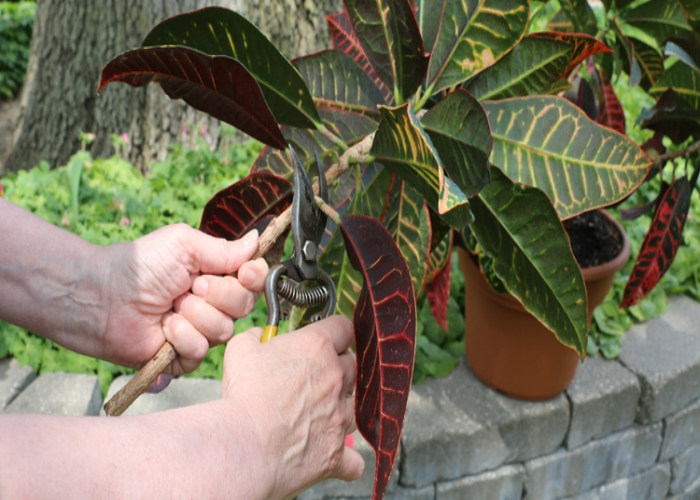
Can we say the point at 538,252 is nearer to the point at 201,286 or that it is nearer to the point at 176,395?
the point at 201,286

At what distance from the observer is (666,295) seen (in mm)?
2236

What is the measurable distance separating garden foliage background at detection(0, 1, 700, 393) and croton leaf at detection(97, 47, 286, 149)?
0.96 meters

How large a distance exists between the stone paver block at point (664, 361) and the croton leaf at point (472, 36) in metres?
1.41

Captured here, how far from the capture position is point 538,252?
86 centimetres

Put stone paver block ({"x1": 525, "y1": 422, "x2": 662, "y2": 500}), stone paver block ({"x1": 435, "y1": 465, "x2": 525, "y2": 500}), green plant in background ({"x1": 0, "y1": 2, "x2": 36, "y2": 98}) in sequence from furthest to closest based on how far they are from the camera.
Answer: green plant in background ({"x1": 0, "y1": 2, "x2": 36, "y2": 98})
stone paver block ({"x1": 525, "y1": 422, "x2": 662, "y2": 500})
stone paver block ({"x1": 435, "y1": 465, "x2": 525, "y2": 500})

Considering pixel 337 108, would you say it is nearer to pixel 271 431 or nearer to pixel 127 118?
pixel 271 431

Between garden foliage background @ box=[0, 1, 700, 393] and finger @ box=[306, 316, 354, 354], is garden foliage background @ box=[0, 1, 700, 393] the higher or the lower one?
the lower one

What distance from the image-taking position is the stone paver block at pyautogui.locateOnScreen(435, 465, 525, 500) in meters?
1.72

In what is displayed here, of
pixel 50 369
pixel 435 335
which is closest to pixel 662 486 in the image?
pixel 435 335

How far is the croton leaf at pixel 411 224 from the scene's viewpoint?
3.27 feet

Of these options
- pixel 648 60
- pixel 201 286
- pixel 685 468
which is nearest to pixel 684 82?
pixel 648 60

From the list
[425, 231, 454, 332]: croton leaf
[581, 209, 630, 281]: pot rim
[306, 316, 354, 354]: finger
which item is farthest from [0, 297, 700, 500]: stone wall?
[306, 316, 354, 354]: finger

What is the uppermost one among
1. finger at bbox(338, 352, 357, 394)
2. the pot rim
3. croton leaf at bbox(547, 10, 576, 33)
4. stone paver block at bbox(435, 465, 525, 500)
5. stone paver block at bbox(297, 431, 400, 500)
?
croton leaf at bbox(547, 10, 576, 33)

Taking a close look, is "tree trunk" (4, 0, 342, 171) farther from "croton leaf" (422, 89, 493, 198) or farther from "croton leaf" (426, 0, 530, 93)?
"croton leaf" (422, 89, 493, 198)
